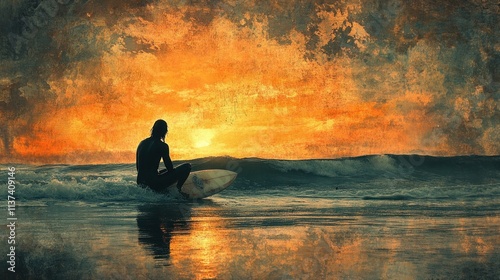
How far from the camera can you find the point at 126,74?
56.1 feet

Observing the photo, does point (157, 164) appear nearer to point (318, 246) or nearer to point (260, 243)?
point (260, 243)

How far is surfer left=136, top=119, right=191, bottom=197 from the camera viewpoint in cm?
970

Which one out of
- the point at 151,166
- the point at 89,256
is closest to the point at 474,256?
the point at 89,256

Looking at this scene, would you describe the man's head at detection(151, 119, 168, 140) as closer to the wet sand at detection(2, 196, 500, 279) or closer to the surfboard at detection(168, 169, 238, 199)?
the surfboard at detection(168, 169, 238, 199)

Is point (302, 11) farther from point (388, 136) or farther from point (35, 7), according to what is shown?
point (35, 7)

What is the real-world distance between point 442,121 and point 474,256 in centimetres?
1320

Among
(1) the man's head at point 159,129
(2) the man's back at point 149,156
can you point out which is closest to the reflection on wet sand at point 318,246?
(2) the man's back at point 149,156

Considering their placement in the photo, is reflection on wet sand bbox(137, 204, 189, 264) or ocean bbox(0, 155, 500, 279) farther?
reflection on wet sand bbox(137, 204, 189, 264)
